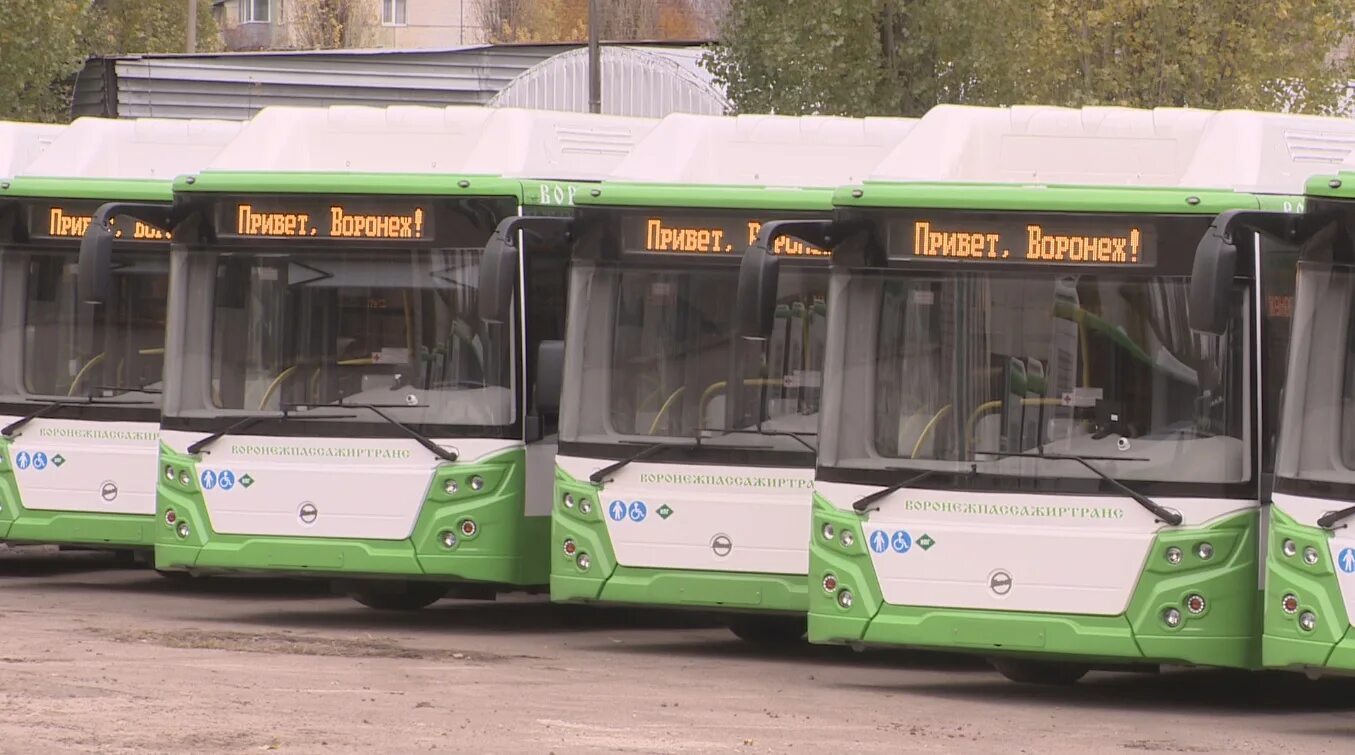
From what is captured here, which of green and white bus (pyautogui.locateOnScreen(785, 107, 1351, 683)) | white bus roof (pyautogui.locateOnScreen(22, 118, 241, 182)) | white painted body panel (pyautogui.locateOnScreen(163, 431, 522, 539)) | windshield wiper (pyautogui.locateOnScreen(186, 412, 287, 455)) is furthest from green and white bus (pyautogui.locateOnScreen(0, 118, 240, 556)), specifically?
green and white bus (pyautogui.locateOnScreen(785, 107, 1351, 683))

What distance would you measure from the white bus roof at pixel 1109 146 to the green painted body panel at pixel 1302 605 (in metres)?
2.21

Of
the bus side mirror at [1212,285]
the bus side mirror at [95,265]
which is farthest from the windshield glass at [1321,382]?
the bus side mirror at [95,265]

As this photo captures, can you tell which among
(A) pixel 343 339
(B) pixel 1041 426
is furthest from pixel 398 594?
(B) pixel 1041 426

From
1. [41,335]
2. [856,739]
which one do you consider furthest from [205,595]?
[856,739]

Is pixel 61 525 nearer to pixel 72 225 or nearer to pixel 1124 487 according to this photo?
pixel 72 225

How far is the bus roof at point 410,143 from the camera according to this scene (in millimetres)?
16688

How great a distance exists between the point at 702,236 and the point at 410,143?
2557 millimetres

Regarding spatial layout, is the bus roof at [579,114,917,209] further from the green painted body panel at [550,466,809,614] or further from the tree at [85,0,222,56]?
the tree at [85,0,222,56]

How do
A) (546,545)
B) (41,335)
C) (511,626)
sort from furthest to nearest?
(41,335), (511,626), (546,545)

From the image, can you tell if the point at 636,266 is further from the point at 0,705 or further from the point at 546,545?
the point at 0,705

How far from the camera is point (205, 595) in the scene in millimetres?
19109

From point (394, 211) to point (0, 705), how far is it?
5303mm

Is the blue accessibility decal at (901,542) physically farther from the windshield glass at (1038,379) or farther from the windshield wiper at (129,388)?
the windshield wiper at (129,388)

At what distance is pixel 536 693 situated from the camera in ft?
42.2
